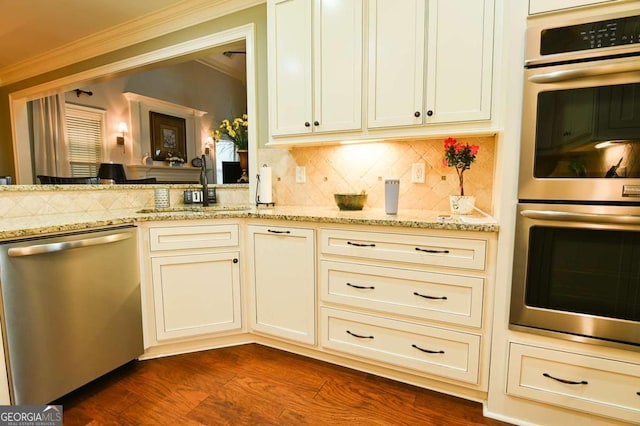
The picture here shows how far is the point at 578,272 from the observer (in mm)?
1247

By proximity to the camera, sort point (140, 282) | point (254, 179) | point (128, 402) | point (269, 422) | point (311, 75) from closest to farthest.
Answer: point (269, 422), point (128, 402), point (140, 282), point (311, 75), point (254, 179)

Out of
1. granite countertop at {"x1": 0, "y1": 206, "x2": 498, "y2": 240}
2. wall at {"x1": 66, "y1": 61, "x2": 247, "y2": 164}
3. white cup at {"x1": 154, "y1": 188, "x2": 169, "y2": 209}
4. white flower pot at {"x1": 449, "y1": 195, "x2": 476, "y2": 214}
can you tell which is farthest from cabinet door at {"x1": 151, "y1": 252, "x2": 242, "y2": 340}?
wall at {"x1": 66, "y1": 61, "x2": 247, "y2": 164}

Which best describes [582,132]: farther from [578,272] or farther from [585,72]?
[578,272]

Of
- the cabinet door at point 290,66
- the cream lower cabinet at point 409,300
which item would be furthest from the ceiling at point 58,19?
the cream lower cabinet at point 409,300

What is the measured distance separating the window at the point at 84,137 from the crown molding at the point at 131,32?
31.3 inches

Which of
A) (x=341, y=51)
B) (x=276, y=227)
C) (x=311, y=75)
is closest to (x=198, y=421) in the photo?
(x=276, y=227)

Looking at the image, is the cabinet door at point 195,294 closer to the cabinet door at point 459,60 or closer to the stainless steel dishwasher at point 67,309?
the stainless steel dishwasher at point 67,309

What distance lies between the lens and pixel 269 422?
4.65ft

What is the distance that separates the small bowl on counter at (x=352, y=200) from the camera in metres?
2.03

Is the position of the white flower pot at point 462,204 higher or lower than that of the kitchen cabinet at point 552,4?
lower

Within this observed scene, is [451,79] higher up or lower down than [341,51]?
lower down

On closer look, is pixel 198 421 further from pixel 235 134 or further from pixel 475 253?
pixel 235 134

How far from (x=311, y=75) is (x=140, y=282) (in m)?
1.65

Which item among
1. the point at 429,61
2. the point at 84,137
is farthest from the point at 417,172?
the point at 84,137
